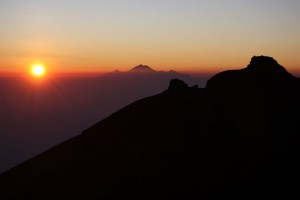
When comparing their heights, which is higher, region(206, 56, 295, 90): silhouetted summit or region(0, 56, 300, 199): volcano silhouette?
region(206, 56, 295, 90): silhouetted summit

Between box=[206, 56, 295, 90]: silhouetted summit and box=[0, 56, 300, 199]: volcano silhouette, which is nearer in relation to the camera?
box=[0, 56, 300, 199]: volcano silhouette

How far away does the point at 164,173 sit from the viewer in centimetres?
3850

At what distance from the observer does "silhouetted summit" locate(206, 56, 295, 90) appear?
164 ft

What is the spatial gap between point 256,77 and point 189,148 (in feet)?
54.9

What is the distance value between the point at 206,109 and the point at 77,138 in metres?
24.1

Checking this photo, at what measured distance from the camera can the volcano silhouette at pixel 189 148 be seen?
3850 centimetres

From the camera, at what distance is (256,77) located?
5106cm

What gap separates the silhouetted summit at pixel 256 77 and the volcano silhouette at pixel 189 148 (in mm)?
139

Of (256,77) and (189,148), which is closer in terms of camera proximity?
(189,148)

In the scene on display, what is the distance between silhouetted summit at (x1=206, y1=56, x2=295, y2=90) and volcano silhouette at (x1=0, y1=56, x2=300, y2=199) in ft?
0.46

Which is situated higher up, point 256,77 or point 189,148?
point 256,77

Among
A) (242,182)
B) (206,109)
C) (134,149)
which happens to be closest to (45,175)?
(134,149)

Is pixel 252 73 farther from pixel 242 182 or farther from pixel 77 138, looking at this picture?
pixel 77 138

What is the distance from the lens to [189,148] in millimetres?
41844
